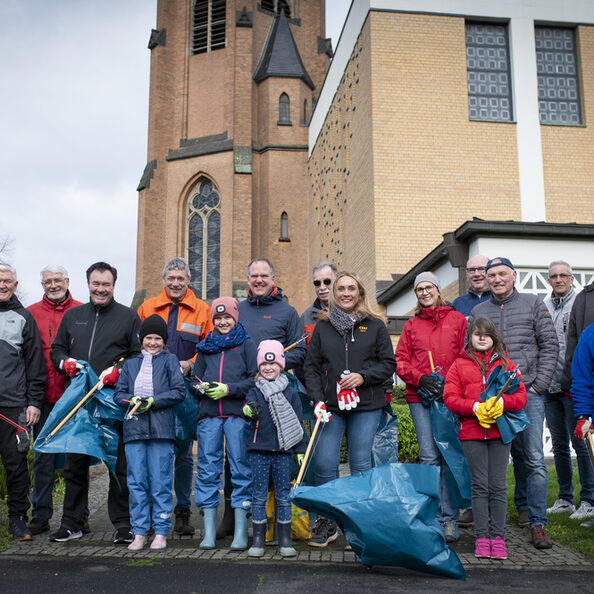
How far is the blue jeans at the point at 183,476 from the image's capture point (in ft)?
19.1

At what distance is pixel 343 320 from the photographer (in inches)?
206

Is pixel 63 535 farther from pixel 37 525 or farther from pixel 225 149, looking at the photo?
pixel 225 149

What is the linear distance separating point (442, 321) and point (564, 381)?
137 centimetres

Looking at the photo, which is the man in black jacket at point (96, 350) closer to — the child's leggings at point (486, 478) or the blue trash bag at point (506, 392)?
the child's leggings at point (486, 478)

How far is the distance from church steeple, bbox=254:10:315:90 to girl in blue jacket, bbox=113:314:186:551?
26.9 meters

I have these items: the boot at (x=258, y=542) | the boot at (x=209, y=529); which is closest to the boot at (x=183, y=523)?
the boot at (x=209, y=529)

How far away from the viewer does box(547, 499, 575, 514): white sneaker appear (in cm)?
623

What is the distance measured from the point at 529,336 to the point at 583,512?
187 cm

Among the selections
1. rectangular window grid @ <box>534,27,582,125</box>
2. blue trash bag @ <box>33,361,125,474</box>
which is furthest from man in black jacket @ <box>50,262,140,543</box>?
rectangular window grid @ <box>534,27,582,125</box>

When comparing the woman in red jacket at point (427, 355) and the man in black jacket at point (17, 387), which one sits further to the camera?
the man in black jacket at point (17, 387)

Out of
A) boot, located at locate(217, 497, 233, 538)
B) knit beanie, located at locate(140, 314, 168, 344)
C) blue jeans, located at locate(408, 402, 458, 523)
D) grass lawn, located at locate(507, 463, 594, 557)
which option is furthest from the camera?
boot, located at locate(217, 497, 233, 538)

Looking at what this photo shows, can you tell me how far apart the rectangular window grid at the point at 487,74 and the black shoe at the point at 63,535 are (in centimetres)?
1413

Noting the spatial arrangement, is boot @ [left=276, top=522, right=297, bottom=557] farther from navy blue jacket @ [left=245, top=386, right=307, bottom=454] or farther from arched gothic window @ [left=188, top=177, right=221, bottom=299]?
arched gothic window @ [left=188, top=177, right=221, bottom=299]

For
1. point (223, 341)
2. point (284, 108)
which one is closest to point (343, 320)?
point (223, 341)
